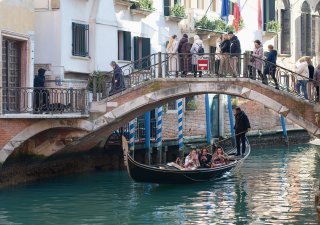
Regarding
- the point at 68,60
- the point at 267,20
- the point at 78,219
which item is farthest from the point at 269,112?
the point at 78,219

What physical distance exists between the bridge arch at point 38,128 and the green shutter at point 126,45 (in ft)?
16.1

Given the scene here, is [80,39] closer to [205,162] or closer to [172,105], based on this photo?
[205,162]

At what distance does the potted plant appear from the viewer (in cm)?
3609

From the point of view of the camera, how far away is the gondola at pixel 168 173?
69.2 ft

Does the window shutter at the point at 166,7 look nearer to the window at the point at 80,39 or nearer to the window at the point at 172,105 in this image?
the window at the point at 172,105

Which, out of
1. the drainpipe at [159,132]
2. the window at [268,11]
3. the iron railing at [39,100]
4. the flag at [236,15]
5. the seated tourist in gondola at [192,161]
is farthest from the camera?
the window at [268,11]

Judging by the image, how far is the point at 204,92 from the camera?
854 inches

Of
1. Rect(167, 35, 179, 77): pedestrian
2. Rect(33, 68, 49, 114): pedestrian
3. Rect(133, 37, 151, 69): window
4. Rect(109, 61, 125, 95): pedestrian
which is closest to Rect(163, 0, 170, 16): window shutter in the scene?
Rect(133, 37, 151, 69): window

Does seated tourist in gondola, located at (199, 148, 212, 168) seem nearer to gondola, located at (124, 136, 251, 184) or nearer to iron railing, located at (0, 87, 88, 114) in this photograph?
gondola, located at (124, 136, 251, 184)

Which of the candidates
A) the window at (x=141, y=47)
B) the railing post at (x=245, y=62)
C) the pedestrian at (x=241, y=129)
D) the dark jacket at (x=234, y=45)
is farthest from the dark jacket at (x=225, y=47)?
the window at (x=141, y=47)

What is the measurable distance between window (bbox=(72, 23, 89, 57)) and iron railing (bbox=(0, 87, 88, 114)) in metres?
2.50

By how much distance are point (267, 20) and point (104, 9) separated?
12.5m

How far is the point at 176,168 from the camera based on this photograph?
2192 centimetres

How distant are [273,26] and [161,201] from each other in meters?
17.6
